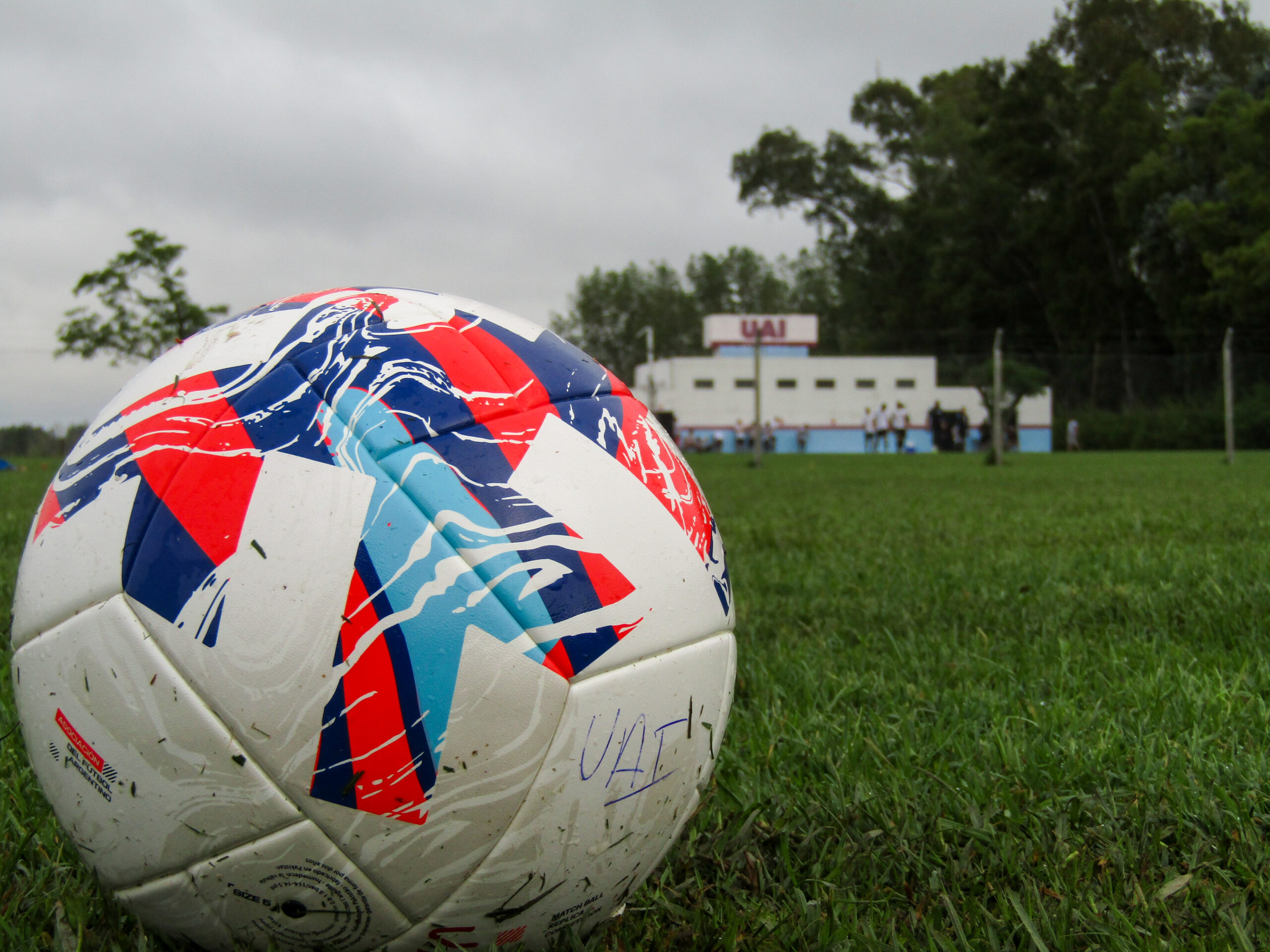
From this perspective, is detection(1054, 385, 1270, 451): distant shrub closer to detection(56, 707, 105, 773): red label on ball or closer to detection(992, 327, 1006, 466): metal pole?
detection(992, 327, 1006, 466): metal pole

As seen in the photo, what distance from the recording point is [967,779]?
204 centimetres

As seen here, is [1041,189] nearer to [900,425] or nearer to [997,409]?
[900,425]

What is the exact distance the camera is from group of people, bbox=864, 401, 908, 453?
120ft

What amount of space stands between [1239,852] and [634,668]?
113 cm

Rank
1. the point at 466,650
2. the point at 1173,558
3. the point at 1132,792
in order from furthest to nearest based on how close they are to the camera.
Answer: the point at 1173,558 < the point at 1132,792 < the point at 466,650

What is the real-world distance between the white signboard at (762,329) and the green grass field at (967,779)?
42069 mm

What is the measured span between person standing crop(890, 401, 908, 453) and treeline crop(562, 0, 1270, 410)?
10.9 feet

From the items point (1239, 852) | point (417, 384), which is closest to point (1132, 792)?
point (1239, 852)

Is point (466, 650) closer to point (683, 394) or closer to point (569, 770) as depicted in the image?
point (569, 770)

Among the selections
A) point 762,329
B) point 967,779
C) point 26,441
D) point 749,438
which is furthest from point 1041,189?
point 967,779

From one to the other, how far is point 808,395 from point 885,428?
3968 mm

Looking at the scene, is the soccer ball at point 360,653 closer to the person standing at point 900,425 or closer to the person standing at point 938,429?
the person standing at point 900,425

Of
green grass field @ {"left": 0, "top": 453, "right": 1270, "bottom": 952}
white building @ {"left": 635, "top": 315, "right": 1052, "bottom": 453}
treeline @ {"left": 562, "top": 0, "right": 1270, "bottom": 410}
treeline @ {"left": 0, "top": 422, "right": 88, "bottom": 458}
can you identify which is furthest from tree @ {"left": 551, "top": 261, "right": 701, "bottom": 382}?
green grass field @ {"left": 0, "top": 453, "right": 1270, "bottom": 952}

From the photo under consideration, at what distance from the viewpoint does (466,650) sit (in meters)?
1.27
